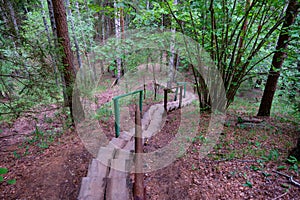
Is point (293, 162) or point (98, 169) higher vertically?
point (293, 162)

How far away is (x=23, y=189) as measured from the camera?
112 inches

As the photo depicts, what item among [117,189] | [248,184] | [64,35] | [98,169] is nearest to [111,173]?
[98,169]

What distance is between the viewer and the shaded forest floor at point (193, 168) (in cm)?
266

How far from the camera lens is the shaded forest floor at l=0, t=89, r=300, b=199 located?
2656 millimetres

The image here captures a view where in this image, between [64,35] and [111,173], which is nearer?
[111,173]

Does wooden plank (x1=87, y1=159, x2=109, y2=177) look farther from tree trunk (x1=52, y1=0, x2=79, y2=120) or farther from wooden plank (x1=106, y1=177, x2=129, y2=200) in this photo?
tree trunk (x1=52, y1=0, x2=79, y2=120)

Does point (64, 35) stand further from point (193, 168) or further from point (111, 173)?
point (193, 168)

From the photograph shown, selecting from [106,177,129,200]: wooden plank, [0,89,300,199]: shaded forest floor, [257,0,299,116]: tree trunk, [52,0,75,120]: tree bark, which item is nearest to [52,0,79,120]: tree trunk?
[52,0,75,120]: tree bark

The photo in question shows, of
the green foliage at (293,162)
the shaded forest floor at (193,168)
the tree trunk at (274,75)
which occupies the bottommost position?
the shaded forest floor at (193,168)

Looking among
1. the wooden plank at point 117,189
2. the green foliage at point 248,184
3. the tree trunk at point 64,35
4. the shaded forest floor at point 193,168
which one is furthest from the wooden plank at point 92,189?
the tree trunk at point 64,35

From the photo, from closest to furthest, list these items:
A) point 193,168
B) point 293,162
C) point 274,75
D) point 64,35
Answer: point 293,162 < point 193,168 < point 64,35 < point 274,75

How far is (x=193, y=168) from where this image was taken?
10.8ft

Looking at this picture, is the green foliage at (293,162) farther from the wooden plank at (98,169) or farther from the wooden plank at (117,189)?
the wooden plank at (98,169)

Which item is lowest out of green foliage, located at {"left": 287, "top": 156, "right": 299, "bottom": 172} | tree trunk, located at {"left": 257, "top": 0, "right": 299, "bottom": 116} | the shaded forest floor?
the shaded forest floor
